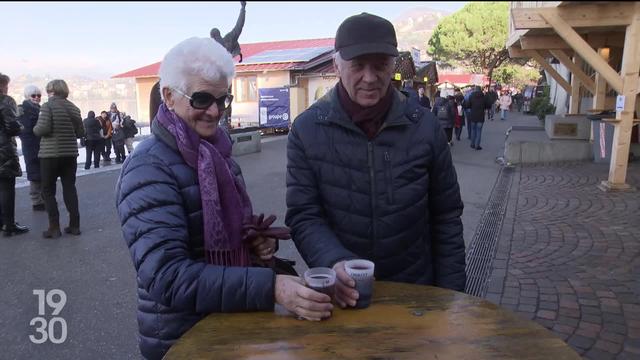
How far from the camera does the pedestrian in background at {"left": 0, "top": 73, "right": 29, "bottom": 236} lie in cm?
589

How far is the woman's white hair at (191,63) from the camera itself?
5.33 feet

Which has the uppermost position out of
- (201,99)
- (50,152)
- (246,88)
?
(246,88)

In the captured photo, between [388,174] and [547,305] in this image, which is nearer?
[388,174]

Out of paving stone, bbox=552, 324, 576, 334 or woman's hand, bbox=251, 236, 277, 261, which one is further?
paving stone, bbox=552, 324, 576, 334

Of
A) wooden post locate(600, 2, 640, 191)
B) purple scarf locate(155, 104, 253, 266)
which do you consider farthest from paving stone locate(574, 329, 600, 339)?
wooden post locate(600, 2, 640, 191)

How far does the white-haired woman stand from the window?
19.4 metres

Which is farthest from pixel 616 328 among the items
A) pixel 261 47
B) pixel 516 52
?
pixel 261 47

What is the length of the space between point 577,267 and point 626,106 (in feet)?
15.1

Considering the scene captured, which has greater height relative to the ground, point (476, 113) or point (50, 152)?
point (476, 113)

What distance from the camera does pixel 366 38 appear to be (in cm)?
187

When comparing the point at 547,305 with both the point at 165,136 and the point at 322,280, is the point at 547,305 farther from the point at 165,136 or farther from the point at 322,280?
the point at 165,136

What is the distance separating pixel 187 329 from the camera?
1.69 m

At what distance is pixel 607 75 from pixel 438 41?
47297 millimetres

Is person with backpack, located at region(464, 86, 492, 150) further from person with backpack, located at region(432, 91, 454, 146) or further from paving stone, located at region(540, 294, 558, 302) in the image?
paving stone, located at region(540, 294, 558, 302)
